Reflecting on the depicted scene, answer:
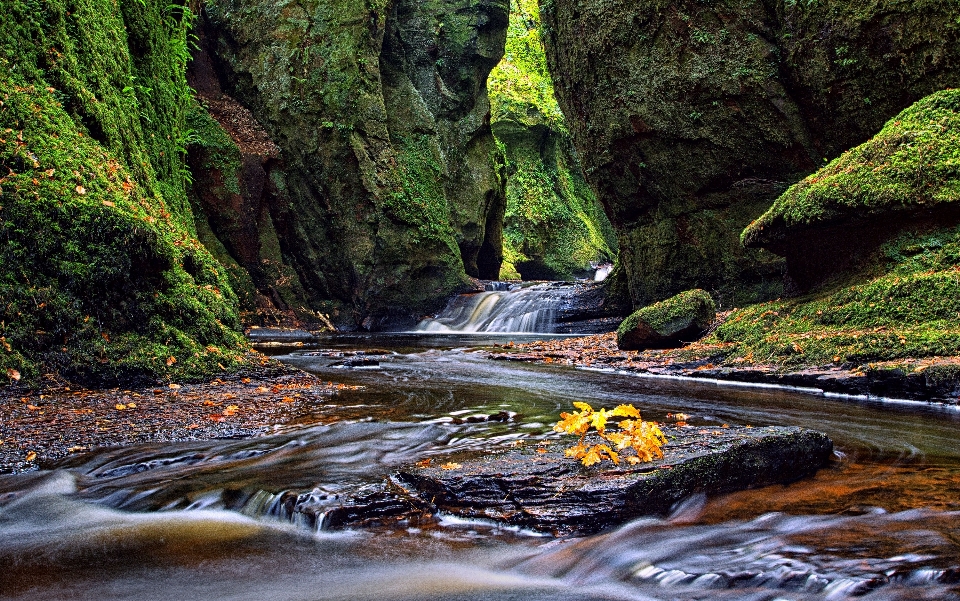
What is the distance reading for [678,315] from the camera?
9.82 meters

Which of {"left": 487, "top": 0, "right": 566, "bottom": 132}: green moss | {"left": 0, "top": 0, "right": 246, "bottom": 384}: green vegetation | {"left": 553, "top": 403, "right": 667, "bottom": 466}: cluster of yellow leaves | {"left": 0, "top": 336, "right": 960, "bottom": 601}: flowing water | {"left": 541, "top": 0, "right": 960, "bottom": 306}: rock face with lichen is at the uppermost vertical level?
{"left": 487, "top": 0, "right": 566, "bottom": 132}: green moss

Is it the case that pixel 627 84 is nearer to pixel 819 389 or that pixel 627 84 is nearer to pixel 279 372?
pixel 819 389

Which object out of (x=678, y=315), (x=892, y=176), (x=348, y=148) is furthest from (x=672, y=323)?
(x=348, y=148)

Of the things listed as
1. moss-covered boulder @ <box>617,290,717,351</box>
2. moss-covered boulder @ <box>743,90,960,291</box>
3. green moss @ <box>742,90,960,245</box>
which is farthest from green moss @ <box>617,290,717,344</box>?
green moss @ <box>742,90,960,245</box>

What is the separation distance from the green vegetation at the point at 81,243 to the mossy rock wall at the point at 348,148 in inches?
439

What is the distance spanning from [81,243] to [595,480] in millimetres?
4720

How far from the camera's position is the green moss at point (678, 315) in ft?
32.2

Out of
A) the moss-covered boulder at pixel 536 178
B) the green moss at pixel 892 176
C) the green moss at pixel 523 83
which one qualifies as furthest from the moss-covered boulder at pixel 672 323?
the green moss at pixel 523 83

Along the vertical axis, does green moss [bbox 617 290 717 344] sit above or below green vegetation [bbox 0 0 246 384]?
below

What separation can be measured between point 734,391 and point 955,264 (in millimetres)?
3104

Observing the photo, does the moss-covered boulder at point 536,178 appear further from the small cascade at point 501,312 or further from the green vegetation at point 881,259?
the green vegetation at point 881,259

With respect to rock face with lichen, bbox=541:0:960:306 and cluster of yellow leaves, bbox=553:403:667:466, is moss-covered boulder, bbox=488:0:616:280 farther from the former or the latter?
cluster of yellow leaves, bbox=553:403:667:466

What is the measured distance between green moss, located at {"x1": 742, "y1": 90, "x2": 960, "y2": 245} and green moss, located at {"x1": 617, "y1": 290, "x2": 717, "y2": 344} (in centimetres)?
160

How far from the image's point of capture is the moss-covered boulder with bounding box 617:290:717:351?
9.81m
